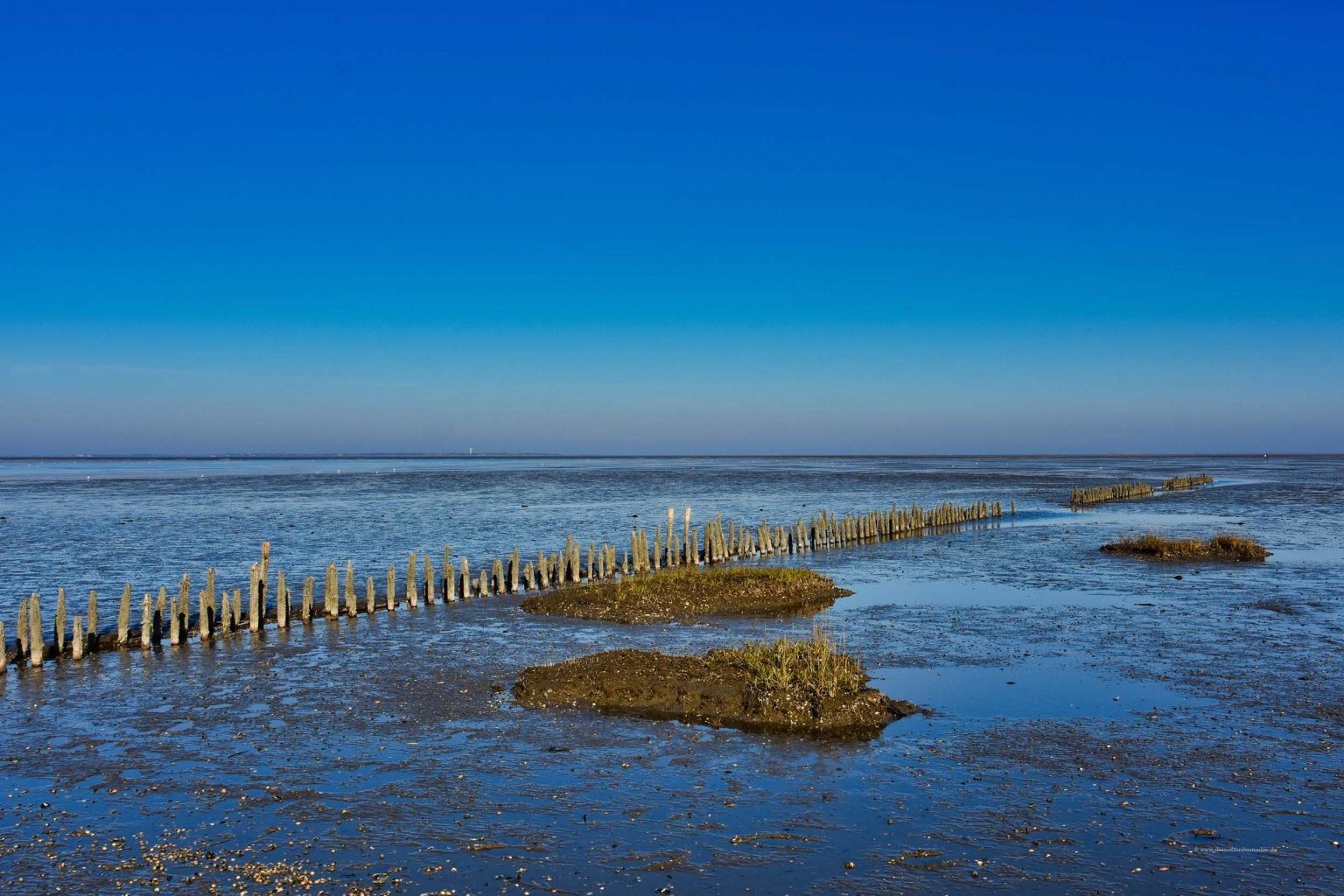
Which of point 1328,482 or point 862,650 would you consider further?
point 1328,482

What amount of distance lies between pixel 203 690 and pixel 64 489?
96880 millimetres

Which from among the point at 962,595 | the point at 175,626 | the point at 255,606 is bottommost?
the point at 962,595

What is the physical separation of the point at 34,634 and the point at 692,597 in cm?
1531

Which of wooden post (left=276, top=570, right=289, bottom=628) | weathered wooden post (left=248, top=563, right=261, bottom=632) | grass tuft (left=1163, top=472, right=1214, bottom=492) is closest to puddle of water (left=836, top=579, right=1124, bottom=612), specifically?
wooden post (left=276, top=570, right=289, bottom=628)

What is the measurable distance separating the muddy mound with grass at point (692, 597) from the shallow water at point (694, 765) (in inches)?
52.1

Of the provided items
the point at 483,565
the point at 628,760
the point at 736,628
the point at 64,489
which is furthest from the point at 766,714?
the point at 64,489

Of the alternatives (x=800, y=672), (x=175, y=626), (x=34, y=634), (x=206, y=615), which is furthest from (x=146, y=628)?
(x=800, y=672)

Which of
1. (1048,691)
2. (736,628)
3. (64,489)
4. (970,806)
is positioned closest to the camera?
(970,806)

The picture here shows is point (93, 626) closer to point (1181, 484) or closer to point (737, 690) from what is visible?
point (737, 690)

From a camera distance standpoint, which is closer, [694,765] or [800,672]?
[694,765]

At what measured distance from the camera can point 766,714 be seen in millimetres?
15320

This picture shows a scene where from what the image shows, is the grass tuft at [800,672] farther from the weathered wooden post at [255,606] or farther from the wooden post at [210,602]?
the wooden post at [210,602]

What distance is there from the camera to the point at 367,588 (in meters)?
31.6

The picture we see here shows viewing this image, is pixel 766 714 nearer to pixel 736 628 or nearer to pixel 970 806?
pixel 970 806
